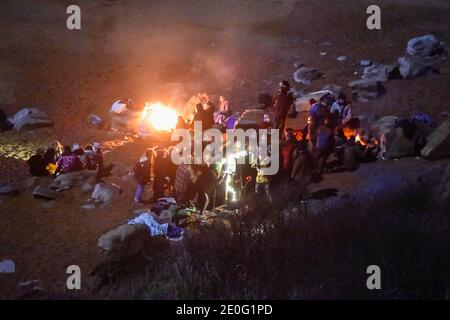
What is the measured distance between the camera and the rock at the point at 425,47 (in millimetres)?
13934

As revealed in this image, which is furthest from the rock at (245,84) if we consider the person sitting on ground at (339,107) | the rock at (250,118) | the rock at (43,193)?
the rock at (43,193)

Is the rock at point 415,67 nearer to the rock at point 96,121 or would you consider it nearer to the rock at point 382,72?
the rock at point 382,72

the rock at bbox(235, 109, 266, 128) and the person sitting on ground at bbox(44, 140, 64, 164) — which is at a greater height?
the rock at bbox(235, 109, 266, 128)

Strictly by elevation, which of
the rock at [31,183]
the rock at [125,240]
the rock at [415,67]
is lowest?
the rock at [125,240]

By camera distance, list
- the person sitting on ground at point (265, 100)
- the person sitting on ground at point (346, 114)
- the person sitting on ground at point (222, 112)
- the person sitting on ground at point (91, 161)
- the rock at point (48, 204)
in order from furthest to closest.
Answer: the person sitting on ground at point (265, 100), the person sitting on ground at point (222, 112), the person sitting on ground at point (346, 114), the person sitting on ground at point (91, 161), the rock at point (48, 204)

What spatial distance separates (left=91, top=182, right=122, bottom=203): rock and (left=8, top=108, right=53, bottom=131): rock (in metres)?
4.07

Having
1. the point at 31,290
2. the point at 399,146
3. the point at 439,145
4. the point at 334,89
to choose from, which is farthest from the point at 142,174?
the point at 334,89

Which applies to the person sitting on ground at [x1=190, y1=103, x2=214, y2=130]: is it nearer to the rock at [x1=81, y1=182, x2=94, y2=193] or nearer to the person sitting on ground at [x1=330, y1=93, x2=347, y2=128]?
the person sitting on ground at [x1=330, y1=93, x2=347, y2=128]

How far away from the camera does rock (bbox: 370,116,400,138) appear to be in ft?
33.6

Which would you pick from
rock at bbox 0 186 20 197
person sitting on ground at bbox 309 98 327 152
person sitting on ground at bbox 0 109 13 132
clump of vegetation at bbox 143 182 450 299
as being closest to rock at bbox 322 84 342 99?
person sitting on ground at bbox 309 98 327 152

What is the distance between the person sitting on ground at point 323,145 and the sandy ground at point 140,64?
43 cm

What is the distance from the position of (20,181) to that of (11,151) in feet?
5.54

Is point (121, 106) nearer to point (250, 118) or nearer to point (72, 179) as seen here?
point (250, 118)
